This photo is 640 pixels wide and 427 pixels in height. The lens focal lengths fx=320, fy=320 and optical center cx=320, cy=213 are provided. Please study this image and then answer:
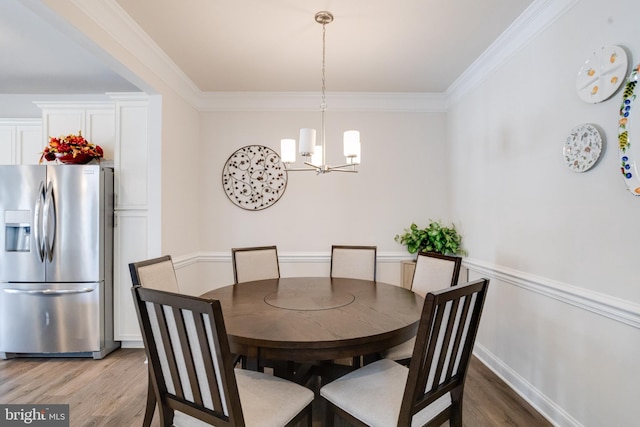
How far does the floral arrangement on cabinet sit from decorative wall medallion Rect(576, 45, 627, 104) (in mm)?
3793

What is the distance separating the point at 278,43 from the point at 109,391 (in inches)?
114

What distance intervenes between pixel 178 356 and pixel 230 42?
7.50 ft

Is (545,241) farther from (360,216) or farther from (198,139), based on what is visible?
(198,139)

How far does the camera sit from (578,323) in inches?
69.4

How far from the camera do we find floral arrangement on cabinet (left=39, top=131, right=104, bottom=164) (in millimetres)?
2879

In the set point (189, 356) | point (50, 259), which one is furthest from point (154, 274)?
point (50, 259)

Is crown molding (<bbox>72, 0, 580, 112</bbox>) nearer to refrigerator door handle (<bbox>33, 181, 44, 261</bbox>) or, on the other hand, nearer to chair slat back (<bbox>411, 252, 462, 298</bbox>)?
refrigerator door handle (<bbox>33, 181, 44, 261</bbox>)

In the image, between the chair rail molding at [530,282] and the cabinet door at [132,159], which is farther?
the cabinet door at [132,159]

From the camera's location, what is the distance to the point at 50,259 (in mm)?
2744

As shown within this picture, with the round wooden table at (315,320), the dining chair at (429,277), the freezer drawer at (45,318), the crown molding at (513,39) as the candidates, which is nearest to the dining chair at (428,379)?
the round wooden table at (315,320)

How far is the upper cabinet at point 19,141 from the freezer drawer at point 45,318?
1.59m

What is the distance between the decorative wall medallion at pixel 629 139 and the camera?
1.41 metres

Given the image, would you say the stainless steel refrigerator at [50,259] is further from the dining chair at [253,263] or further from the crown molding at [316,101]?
the crown molding at [316,101]

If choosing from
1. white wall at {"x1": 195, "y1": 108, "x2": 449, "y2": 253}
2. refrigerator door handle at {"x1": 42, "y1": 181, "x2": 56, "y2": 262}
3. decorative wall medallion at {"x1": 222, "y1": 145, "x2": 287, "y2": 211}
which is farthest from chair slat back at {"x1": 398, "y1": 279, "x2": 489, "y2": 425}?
refrigerator door handle at {"x1": 42, "y1": 181, "x2": 56, "y2": 262}
